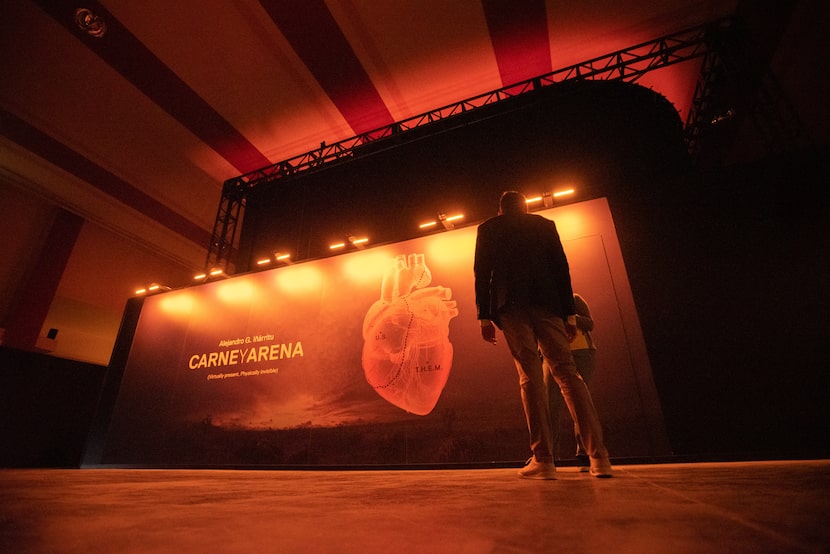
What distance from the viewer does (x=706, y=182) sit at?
11.5 ft

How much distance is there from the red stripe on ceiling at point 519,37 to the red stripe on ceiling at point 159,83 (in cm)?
437

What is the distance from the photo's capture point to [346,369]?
Answer: 13.3 feet

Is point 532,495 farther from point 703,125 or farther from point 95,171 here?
point 95,171

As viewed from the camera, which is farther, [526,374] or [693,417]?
[693,417]

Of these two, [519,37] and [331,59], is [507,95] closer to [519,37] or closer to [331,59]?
[519,37]

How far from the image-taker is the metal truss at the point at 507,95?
490 centimetres

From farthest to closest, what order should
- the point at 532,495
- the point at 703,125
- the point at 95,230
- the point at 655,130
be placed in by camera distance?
the point at 95,230 < the point at 703,125 < the point at 655,130 < the point at 532,495

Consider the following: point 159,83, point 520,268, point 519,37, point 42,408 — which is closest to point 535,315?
point 520,268

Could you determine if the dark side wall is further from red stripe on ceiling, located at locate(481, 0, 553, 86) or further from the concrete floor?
red stripe on ceiling, located at locate(481, 0, 553, 86)

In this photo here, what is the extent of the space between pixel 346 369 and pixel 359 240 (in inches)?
63.6

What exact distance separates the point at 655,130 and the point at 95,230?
1044 centimetres

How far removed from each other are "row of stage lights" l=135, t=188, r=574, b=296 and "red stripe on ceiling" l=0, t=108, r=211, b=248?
2.77 m

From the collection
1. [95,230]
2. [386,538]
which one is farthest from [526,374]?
[95,230]

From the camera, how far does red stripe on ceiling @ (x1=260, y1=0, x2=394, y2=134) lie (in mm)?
4654
